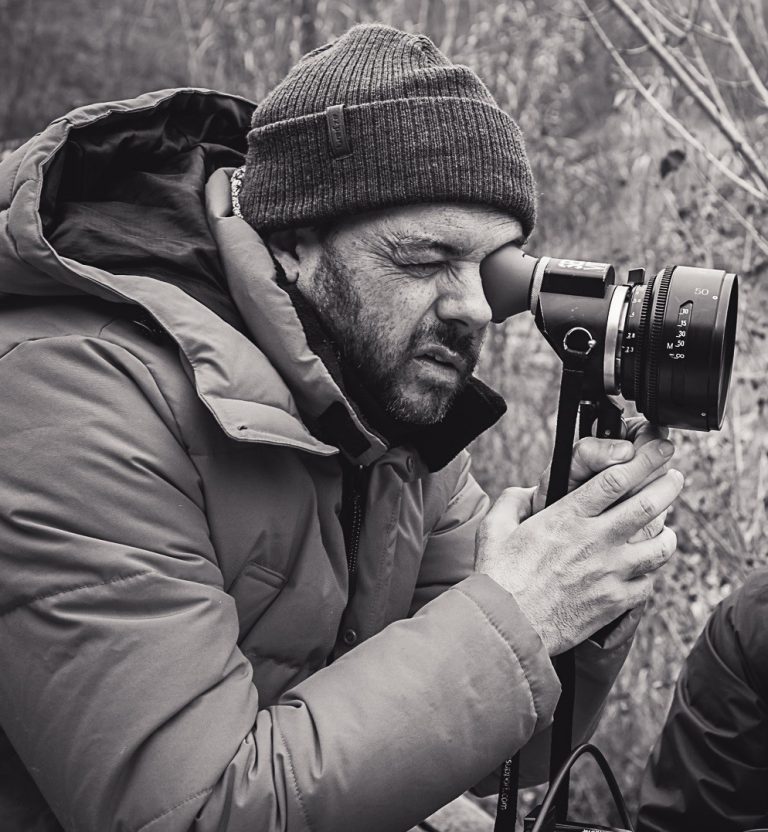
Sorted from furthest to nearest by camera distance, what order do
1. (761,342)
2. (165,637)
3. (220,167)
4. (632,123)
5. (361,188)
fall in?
1. (632,123)
2. (761,342)
3. (220,167)
4. (361,188)
5. (165,637)

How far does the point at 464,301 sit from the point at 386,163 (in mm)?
277

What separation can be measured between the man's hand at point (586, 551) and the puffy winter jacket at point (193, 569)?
61 millimetres

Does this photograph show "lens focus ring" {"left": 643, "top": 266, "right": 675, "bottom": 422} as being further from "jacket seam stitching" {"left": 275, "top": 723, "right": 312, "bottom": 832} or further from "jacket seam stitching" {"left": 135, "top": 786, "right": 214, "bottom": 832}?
"jacket seam stitching" {"left": 135, "top": 786, "right": 214, "bottom": 832}

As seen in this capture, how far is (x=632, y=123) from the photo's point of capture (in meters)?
4.23

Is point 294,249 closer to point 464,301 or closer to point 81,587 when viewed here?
point 464,301

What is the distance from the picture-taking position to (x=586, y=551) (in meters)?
1.62

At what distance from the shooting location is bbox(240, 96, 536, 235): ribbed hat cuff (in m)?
1.81

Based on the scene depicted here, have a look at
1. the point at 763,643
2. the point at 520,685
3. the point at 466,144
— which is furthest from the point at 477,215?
the point at 763,643

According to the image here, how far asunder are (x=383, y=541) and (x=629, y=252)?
2715 millimetres

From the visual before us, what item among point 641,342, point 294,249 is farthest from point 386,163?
point 641,342

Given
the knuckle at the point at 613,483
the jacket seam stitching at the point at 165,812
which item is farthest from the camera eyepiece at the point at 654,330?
the jacket seam stitching at the point at 165,812

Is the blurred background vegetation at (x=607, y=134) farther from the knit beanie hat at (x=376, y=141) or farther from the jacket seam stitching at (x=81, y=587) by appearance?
the jacket seam stitching at (x=81, y=587)

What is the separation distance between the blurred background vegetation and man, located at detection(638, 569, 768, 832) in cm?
108

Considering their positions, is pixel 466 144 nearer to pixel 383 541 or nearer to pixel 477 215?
pixel 477 215
